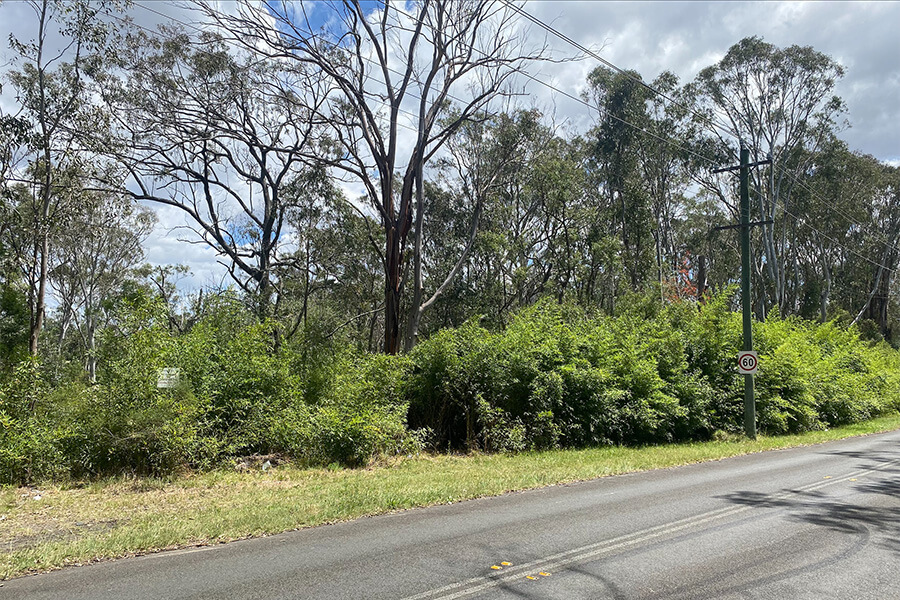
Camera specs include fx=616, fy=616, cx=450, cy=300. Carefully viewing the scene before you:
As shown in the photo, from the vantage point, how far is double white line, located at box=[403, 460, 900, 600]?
5.09 m

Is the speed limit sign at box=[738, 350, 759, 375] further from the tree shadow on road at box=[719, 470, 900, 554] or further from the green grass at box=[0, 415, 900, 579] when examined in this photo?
the tree shadow on road at box=[719, 470, 900, 554]

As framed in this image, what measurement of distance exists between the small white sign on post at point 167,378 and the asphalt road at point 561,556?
5444 mm

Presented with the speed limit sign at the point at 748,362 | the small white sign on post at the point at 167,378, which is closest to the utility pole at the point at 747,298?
the speed limit sign at the point at 748,362

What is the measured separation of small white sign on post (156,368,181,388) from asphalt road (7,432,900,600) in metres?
5.44

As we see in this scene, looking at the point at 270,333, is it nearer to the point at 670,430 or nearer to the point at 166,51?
the point at 670,430

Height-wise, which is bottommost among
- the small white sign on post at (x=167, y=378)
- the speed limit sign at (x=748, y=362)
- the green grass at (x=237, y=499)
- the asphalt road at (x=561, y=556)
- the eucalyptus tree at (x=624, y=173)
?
the green grass at (x=237, y=499)

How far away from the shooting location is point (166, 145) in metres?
24.7

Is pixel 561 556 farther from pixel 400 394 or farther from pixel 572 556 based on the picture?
pixel 400 394

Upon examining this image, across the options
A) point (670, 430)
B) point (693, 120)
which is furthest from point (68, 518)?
point (693, 120)

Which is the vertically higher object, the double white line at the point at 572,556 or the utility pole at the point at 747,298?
the utility pole at the point at 747,298

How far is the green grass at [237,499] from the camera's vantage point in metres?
6.59

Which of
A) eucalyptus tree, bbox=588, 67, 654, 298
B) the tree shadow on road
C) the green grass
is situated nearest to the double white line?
the tree shadow on road

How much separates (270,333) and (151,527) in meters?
7.77

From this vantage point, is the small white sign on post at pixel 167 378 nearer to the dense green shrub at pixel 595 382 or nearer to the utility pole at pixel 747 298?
the dense green shrub at pixel 595 382
